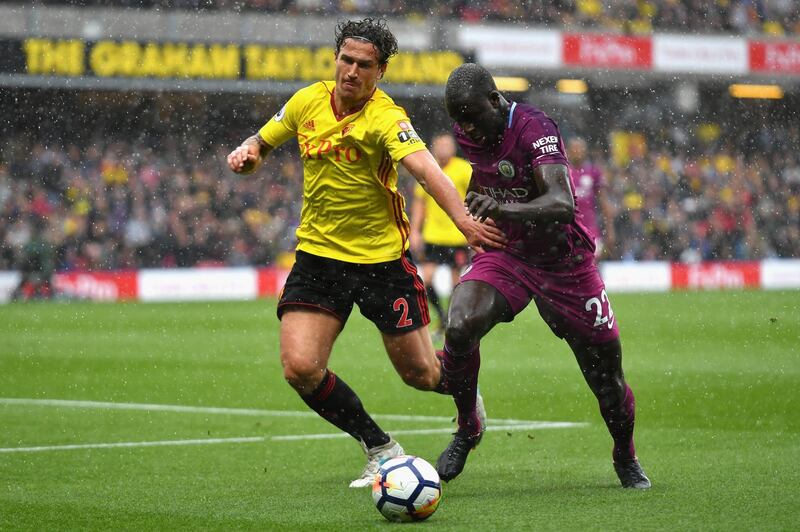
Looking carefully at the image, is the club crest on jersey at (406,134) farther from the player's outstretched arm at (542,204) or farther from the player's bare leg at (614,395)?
the player's bare leg at (614,395)

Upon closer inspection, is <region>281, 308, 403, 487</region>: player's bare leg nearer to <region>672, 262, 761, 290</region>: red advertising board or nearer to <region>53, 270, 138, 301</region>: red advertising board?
<region>53, 270, 138, 301</region>: red advertising board

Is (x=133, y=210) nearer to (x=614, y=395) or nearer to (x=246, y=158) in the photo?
(x=246, y=158)

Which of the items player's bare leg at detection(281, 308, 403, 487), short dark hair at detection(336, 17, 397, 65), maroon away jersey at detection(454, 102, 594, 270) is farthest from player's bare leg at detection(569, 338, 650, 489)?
short dark hair at detection(336, 17, 397, 65)

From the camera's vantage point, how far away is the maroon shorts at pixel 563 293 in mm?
6355

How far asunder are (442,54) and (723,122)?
1344 centimetres

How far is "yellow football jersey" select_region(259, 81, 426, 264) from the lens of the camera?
258 inches

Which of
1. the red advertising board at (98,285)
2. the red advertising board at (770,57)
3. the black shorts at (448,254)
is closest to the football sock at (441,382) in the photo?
the black shorts at (448,254)

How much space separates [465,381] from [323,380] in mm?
719

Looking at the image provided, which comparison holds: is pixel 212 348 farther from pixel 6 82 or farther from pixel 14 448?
pixel 6 82

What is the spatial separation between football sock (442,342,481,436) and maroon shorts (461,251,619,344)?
0.34 meters

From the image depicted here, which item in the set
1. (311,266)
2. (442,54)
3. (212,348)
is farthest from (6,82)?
(311,266)

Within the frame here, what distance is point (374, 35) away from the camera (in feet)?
21.5

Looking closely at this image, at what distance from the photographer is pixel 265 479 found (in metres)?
6.89

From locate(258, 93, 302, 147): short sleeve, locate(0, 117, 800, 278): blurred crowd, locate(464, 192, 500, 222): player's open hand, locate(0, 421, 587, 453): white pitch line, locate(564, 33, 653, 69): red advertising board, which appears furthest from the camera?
locate(564, 33, 653, 69): red advertising board
